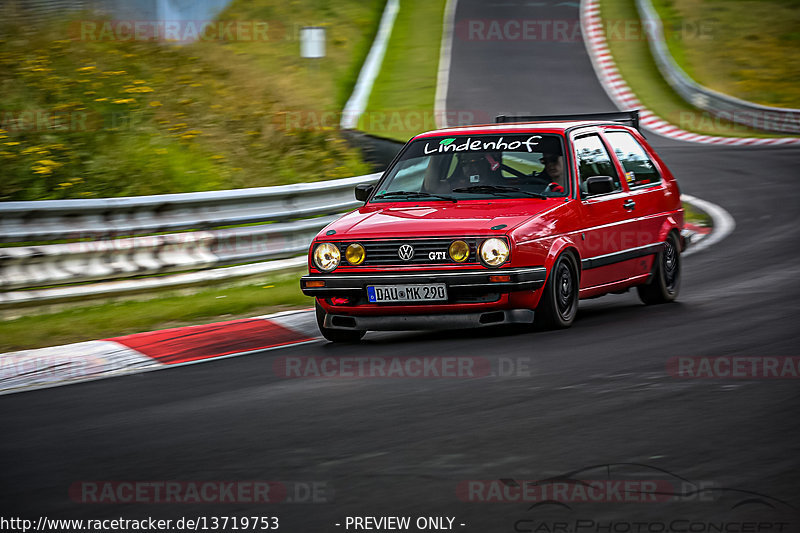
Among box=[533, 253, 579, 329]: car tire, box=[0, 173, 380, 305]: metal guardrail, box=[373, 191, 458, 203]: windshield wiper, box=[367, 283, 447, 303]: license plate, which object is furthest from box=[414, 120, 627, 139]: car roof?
box=[0, 173, 380, 305]: metal guardrail

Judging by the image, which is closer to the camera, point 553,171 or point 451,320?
point 451,320

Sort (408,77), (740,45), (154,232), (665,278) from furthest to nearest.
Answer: (740,45) < (408,77) < (154,232) < (665,278)

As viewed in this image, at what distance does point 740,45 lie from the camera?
34688 mm

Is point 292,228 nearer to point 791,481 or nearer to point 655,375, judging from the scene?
point 655,375

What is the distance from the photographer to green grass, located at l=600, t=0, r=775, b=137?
87.6ft

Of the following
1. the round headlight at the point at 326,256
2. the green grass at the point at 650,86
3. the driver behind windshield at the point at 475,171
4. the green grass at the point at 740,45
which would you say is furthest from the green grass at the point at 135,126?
the green grass at the point at 740,45

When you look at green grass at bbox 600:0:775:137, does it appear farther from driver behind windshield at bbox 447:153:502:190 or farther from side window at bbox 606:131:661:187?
driver behind windshield at bbox 447:153:502:190

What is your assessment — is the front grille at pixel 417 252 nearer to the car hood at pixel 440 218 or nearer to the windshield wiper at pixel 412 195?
the car hood at pixel 440 218

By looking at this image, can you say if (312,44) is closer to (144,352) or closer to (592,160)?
(592,160)

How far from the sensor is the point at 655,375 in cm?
657

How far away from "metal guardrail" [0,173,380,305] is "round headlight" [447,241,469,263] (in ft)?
12.5

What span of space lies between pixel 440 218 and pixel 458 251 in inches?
15.3

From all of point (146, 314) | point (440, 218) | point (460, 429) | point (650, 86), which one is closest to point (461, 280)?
point (440, 218)

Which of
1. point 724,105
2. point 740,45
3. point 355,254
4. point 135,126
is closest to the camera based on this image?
point 355,254
